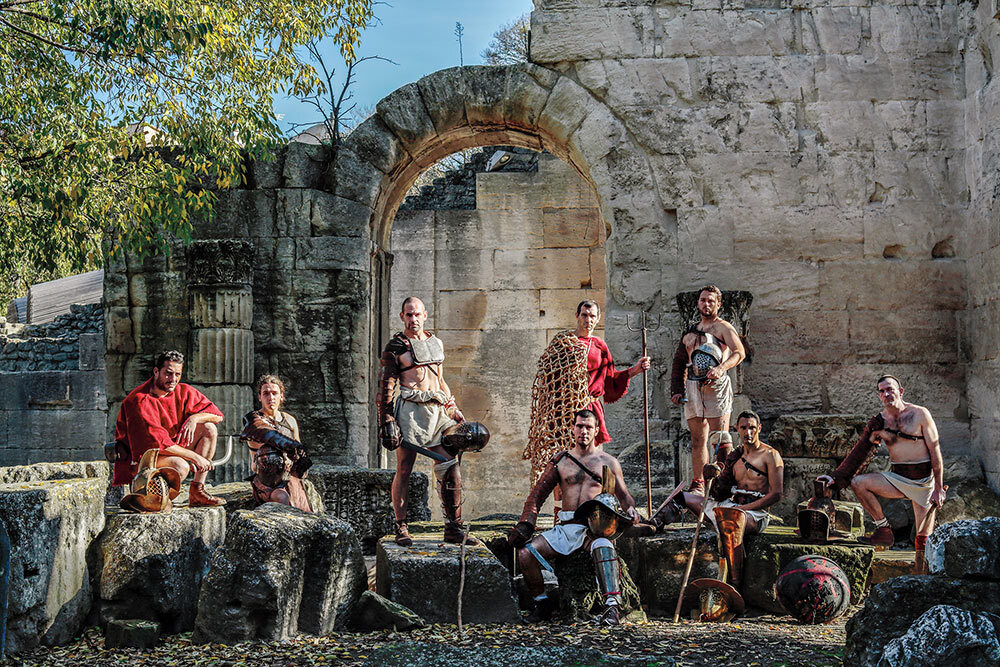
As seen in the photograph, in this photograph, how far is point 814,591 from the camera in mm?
6285

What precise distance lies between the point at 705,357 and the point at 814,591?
2029 mm

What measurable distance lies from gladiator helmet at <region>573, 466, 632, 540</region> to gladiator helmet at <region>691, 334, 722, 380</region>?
1.62 meters

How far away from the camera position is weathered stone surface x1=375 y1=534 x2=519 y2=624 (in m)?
6.06

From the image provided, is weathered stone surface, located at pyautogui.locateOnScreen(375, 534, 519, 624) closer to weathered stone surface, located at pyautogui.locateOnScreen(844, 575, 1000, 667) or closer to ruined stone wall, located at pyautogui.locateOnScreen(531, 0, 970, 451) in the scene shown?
weathered stone surface, located at pyautogui.locateOnScreen(844, 575, 1000, 667)

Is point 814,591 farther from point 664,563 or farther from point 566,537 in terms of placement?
point 566,537

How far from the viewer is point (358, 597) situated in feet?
19.7

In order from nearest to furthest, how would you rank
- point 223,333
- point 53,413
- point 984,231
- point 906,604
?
point 906,604
point 984,231
point 223,333
point 53,413

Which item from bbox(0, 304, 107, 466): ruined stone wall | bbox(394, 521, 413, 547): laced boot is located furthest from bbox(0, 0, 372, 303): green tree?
bbox(0, 304, 107, 466): ruined stone wall

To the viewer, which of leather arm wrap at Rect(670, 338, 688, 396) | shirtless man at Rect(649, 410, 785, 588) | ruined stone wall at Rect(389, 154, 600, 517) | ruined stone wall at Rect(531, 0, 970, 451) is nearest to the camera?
shirtless man at Rect(649, 410, 785, 588)

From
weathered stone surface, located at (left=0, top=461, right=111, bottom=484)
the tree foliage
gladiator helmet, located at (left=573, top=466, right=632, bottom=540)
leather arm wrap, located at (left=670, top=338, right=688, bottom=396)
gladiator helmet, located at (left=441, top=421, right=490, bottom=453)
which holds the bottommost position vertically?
gladiator helmet, located at (left=573, top=466, right=632, bottom=540)

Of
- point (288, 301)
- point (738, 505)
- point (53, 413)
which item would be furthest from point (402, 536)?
point (53, 413)

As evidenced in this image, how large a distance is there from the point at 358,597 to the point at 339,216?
4671 millimetres

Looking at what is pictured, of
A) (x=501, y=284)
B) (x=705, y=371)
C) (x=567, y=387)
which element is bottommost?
(x=567, y=387)

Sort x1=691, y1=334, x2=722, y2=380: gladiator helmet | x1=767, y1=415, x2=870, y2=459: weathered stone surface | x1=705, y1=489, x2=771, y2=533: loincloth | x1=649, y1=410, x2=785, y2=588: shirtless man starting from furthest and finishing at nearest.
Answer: x1=767, y1=415, x2=870, y2=459: weathered stone surface, x1=691, y1=334, x2=722, y2=380: gladiator helmet, x1=705, y1=489, x2=771, y2=533: loincloth, x1=649, y1=410, x2=785, y2=588: shirtless man
